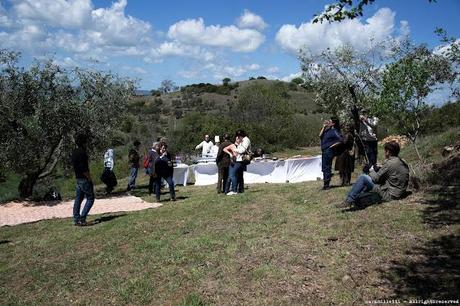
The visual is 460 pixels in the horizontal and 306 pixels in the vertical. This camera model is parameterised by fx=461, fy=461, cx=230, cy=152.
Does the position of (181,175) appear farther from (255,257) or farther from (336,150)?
(255,257)

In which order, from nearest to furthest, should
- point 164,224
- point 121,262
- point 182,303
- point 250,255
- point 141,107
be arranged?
point 182,303
point 250,255
point 121,262
point 164,224
point 141,107

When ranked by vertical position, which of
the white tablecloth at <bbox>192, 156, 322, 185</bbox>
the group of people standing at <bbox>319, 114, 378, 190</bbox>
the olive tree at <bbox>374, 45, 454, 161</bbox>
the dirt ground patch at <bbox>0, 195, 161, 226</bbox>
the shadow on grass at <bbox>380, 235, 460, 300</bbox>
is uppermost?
the olive tree at <bbox>374, 45, 454, 161</bbox>

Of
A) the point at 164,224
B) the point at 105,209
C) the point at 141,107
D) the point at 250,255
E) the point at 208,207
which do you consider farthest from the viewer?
the point at 141,107

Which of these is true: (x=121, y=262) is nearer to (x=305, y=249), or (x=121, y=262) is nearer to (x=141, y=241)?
(x=141, y=241)

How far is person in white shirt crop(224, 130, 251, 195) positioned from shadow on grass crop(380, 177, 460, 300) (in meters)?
6.28

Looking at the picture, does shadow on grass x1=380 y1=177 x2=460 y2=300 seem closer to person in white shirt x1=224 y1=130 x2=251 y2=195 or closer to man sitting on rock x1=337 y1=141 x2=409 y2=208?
man sitting on rock x1=337 y1=141 x2=409 y2=208

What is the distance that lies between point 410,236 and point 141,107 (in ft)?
191

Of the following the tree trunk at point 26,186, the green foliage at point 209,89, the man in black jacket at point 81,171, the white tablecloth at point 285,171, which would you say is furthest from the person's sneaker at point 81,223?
the green foliage at point 209,89

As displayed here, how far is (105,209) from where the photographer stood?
13.6 metres

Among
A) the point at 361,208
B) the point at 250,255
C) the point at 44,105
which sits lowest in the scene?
the point at 250,255

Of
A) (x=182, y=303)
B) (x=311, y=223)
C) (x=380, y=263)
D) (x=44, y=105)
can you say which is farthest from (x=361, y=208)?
(x=44, y=105)

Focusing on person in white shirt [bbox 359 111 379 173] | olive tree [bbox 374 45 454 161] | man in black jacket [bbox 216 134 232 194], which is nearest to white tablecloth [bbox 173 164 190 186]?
man in black jacket [bbox 216 134 232 194]

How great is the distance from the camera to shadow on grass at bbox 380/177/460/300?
5105mm

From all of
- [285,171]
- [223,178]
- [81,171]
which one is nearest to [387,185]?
[223,178]
